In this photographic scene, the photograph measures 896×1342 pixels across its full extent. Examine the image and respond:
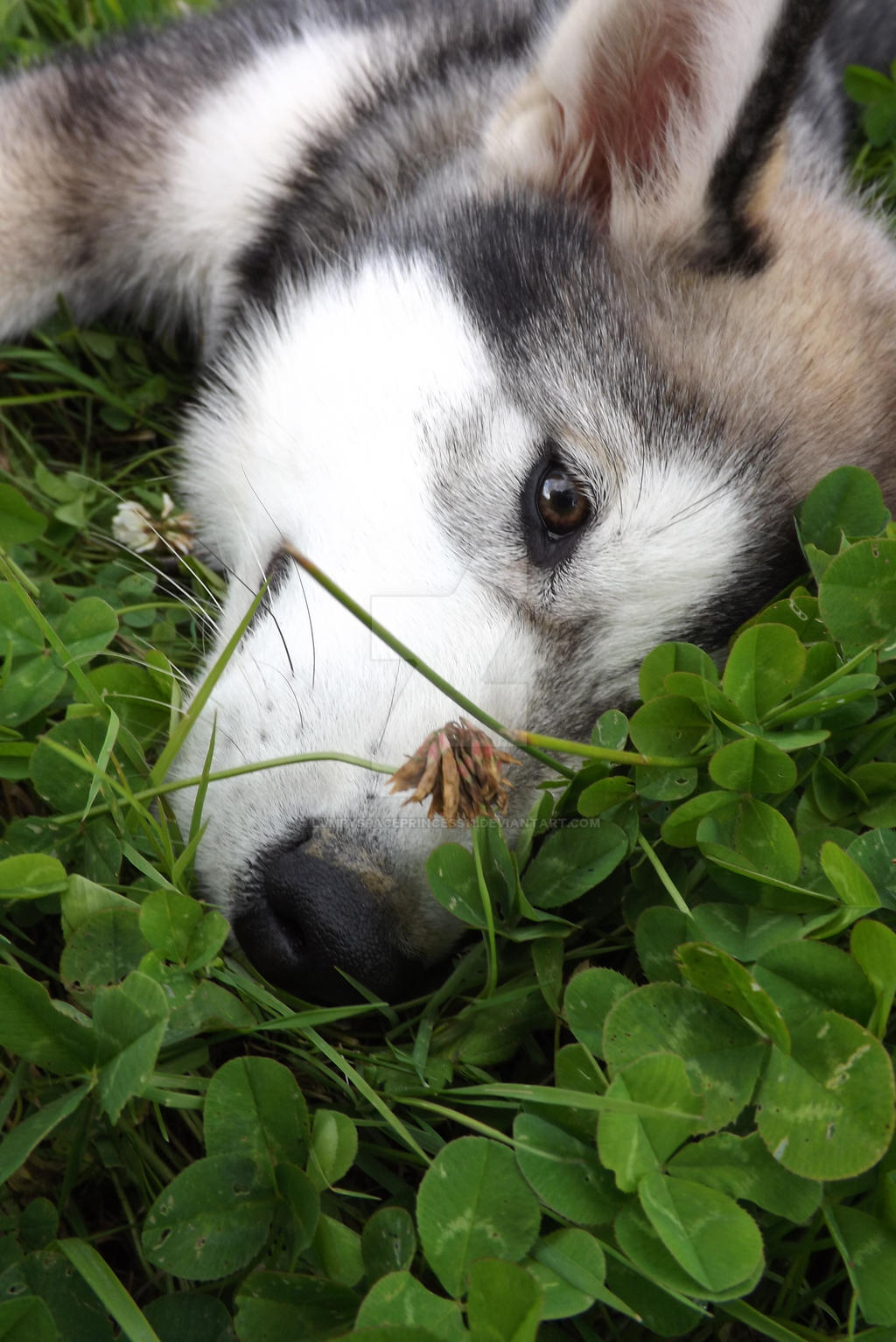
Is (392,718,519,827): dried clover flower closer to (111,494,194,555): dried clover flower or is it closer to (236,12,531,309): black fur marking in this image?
(111,494,194,555): dried clover flower

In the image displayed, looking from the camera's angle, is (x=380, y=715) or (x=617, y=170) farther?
(x=617, y=170)

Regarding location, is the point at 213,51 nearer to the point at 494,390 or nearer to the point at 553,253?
the point at 553,253

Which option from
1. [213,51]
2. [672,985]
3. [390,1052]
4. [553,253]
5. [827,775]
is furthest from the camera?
[213,51]

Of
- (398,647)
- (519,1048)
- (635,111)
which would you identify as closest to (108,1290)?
(519,1048)

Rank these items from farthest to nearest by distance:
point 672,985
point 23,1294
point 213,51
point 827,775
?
1. point 213,51
2. point 827,775
3. point 672,985
4. point 23,1294

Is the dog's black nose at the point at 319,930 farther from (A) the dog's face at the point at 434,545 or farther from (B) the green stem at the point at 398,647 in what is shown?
(B) the green stem at the point at 398,647

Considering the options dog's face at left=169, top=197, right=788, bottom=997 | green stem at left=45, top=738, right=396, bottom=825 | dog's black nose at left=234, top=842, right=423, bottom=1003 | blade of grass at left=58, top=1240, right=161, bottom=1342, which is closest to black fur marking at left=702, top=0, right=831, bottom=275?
dog's face at left=169, top=197, right=788, bottom=997

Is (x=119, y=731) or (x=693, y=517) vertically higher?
(x=693, y=517)

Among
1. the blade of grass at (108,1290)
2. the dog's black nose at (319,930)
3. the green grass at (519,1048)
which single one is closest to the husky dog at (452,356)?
the dog's black nose at (319,930)

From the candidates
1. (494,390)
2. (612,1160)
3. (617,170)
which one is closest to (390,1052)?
(612,1160)
